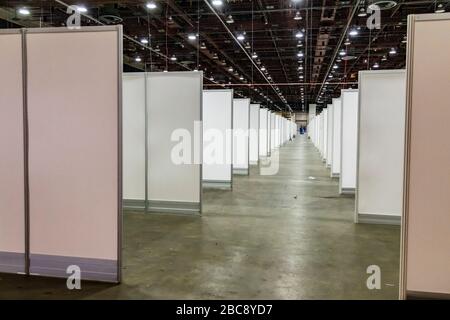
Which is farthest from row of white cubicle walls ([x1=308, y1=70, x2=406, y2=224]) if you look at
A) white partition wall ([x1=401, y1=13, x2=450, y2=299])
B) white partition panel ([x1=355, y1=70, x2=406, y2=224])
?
white partition wall ([x1=401, y1=13, x2=450, y2=299])

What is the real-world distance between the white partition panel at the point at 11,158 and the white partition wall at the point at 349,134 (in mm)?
6200

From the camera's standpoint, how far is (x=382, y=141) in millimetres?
5922

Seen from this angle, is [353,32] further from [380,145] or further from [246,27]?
[380,145]

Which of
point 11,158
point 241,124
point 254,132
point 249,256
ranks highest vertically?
point 241,124

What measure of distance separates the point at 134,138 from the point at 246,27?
493cm

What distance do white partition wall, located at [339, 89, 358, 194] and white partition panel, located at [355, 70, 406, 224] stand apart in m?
2.12

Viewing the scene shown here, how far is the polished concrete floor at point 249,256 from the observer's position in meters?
3.48

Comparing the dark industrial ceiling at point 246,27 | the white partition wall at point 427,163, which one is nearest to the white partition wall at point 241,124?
the dark industrial ceiling at point 246,27

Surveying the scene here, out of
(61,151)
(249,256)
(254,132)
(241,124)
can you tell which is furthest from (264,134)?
(61,151)

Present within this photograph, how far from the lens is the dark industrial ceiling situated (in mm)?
8414

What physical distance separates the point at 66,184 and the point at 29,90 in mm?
979

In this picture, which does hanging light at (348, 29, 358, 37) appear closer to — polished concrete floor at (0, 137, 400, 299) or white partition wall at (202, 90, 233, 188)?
white partition wall at (202, 90, 233, 188)

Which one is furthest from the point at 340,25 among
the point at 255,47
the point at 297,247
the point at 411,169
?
the point at 411,169
